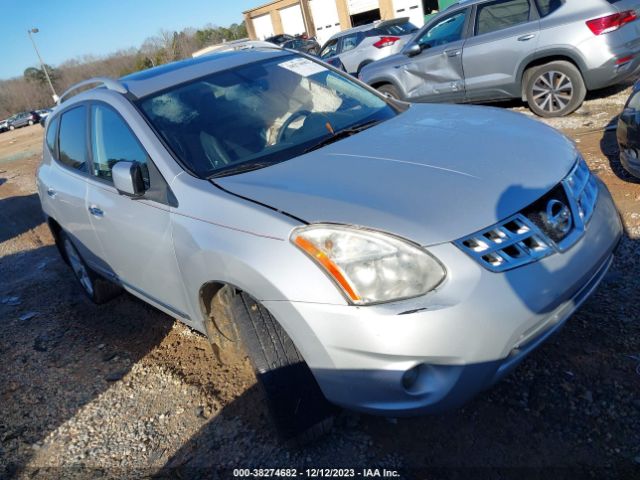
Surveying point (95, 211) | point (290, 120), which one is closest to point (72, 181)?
point (95, 211)

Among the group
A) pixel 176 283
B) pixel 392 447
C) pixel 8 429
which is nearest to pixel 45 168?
pixel 8 429

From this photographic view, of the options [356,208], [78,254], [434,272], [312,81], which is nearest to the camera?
[434,272]

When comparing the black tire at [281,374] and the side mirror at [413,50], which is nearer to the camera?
the black tire at [281,374]

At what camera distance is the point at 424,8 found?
28.4m

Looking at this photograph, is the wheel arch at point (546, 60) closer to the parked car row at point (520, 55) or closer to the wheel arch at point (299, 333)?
the parked car row at point (520, 55)

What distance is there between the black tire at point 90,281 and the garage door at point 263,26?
35894 mm

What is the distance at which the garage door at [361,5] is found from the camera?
3050 cm

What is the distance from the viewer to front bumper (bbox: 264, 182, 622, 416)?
180 centimetres

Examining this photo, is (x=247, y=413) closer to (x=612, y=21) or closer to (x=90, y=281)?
(x=90, y=281)

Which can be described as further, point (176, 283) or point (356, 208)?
point (176, 283)

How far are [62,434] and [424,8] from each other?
2992 centimetres

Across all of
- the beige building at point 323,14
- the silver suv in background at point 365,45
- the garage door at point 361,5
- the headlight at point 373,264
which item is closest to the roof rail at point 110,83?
the headlight at point 373,264

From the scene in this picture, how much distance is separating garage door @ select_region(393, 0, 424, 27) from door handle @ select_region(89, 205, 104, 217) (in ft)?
90.5

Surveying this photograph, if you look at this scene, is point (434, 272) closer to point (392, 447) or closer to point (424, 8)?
point (392, 447)
